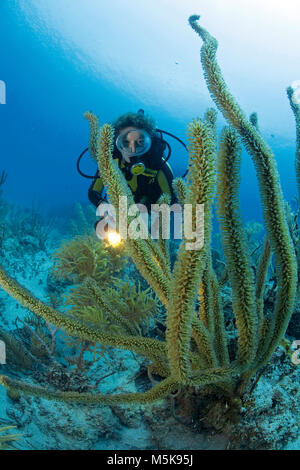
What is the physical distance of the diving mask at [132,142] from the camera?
4.52 m

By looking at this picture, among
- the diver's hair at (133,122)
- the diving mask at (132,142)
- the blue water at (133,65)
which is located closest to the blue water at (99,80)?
the blue water at (133,65)

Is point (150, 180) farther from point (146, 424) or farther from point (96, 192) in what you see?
point (146, 424)

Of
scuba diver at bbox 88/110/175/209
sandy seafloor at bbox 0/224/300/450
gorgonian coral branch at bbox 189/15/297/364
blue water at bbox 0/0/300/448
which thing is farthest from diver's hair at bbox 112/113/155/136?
blue water at bbox 0/0/300/448

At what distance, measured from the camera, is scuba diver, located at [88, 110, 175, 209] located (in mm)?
4547

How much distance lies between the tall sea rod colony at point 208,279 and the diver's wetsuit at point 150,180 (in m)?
2.88

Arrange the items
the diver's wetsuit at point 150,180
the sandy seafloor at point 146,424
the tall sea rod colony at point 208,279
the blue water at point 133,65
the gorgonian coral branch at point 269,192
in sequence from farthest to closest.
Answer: the blue water at point 133,65
the diver's wetsuit at point 150,180
the sandy seafloor at point 146,424
the gorgonian coral branch at point 269,192
the tall sea rod colony at point 208,279

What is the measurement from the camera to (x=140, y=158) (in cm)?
478

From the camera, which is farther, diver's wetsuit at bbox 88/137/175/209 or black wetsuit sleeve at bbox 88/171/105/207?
diver's wetsuit at bbox 88/137/175/209

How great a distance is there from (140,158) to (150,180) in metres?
0.49

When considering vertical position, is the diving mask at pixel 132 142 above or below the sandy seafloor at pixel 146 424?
above

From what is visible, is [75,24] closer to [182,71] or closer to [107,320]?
[182,71]

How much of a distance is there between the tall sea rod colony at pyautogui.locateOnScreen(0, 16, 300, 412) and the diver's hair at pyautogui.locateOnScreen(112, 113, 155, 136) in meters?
2.65

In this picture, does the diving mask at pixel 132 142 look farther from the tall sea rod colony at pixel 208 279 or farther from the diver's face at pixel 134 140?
the tall sea rod colony at pixel 208 279

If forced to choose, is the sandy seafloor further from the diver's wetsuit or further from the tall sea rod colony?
the diver's wetsuit
